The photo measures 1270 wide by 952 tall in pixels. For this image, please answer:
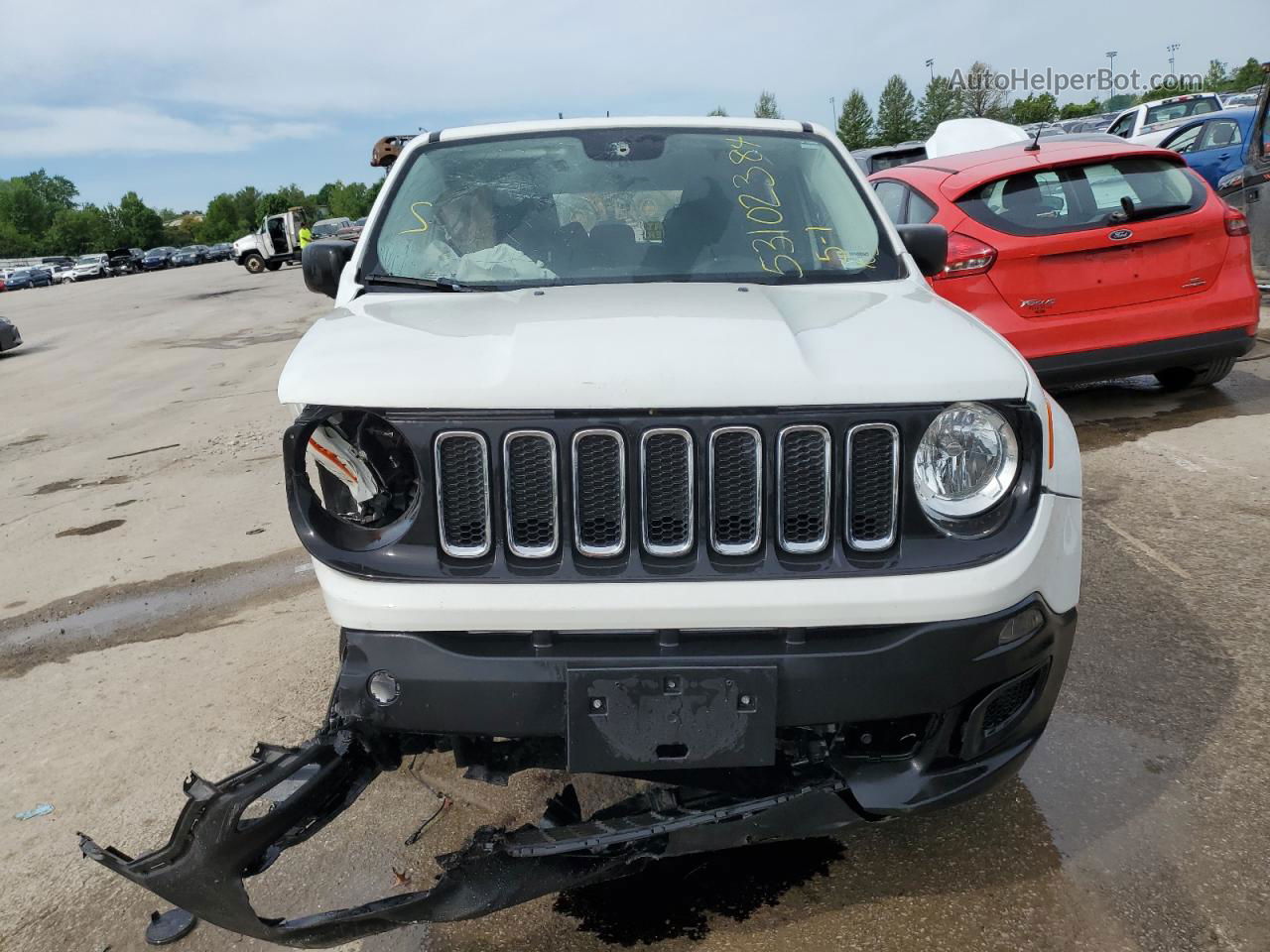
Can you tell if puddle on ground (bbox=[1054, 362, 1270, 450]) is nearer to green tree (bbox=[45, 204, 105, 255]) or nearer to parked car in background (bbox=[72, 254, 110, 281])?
parked car in background (bbox=[72, 254, 110, 281])

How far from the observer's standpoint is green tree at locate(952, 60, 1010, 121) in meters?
71.0

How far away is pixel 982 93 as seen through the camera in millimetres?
73438

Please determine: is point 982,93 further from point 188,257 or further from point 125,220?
point 125,220

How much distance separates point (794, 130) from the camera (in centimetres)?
382

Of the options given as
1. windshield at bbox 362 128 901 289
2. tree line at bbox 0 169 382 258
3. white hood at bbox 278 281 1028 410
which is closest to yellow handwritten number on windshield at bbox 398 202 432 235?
windshield at bbox 362 128 901 289

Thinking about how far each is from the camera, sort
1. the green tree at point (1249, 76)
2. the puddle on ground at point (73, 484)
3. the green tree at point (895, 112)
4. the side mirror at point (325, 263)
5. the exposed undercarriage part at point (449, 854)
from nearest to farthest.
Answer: the exposed undercarriage part at point (449, 854) → the side mirror at point (325, 263) → the puddle on ground at point (73, 484) → the green tree at point (1249, 76) → the green tree at point (895, 112)

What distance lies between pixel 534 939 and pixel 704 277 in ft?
6.14

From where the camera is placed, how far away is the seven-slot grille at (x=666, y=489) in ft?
6.85

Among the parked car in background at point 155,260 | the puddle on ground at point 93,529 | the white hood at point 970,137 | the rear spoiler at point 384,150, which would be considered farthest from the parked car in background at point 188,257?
the puddle on ground at point 93,529

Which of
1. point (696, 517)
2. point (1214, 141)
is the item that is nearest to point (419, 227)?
point (696, 517)

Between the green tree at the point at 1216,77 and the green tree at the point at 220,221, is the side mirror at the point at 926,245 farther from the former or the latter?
the green tree at the point at 220,221

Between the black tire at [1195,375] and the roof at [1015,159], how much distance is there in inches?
52.9

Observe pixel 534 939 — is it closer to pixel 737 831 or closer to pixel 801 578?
pixel 737 831

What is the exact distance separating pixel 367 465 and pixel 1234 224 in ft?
19.1
